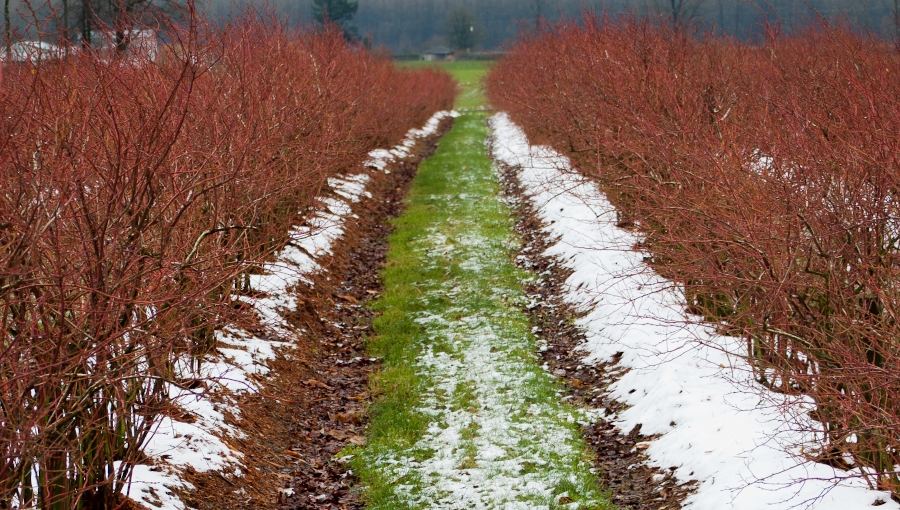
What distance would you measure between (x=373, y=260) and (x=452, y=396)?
5645 millimetres

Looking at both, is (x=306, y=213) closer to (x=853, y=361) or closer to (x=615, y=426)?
(x=615, y=426)

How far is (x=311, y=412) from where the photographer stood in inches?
297

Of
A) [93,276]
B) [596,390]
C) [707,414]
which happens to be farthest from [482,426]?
[93,276]

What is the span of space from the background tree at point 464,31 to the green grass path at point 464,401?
337ft

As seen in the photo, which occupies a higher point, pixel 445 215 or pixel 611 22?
pixel 611 22

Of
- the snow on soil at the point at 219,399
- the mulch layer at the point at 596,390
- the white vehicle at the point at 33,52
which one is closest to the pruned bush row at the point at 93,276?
the white vehicle at the point at 33,52

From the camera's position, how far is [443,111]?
4906cm

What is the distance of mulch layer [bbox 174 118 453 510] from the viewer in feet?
19.3

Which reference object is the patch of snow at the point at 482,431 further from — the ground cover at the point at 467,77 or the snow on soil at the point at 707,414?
the ground cover at the point at 467,77

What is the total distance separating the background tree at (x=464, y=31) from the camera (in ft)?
368

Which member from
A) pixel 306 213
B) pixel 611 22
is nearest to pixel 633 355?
pixel 306 213

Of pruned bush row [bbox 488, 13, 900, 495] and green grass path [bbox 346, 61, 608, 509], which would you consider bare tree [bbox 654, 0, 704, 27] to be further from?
green grass path [bbox 346, 61, 608, 509]

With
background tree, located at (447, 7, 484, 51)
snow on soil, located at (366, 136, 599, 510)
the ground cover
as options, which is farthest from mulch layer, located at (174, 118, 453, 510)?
background tree, located at (447, 7, 484, 51)

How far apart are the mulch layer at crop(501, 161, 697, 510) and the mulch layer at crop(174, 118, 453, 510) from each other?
1.97 meters
